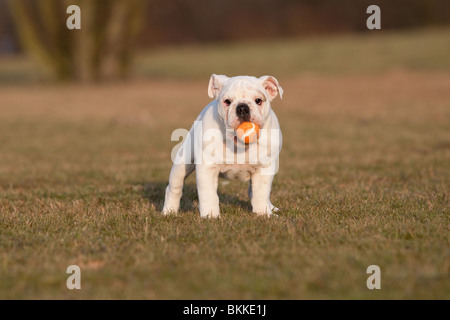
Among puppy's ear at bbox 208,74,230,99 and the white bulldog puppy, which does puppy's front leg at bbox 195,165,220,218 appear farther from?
puppy's ear at bbox 208,74,230,99

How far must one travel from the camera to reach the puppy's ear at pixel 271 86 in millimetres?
6039

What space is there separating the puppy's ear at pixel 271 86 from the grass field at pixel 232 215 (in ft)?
4.14

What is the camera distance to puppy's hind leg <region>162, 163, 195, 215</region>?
6.50 m

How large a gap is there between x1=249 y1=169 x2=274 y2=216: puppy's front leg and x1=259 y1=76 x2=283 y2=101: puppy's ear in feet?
2.59

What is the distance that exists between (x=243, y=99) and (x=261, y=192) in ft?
3.49

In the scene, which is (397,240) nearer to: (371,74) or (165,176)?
(165,176)

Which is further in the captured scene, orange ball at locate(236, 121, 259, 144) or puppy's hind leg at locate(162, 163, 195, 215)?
puppy's hind leg at locate(162, 163, 195, 215)

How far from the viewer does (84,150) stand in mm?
13641

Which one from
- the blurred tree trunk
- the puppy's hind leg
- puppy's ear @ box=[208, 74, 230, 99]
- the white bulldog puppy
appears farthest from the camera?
the blurred tree trunk

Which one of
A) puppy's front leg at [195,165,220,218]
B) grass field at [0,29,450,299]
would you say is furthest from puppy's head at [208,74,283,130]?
grass field at [0,29,450,299]

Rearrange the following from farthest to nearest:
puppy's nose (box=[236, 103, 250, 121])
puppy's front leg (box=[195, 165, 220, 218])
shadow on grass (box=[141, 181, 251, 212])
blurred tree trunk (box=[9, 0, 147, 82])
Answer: blurred tree trunk (box=[9, 0, 147, 82]) < shadow on grass (box=[141, 181, 251, 212]) < puppy's front leg (box=[195, 165, 220, 218]) < puppy's nose (box=[236, 103, 250, 121])

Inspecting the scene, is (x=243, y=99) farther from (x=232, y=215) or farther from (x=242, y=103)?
(x=232, y=215)

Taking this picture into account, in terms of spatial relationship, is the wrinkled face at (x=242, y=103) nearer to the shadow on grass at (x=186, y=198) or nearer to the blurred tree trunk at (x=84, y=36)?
the shadow on grass at (x=186, y=198)

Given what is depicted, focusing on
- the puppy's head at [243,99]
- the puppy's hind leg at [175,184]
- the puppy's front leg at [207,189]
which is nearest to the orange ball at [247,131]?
the puppy's head at [243,99]
